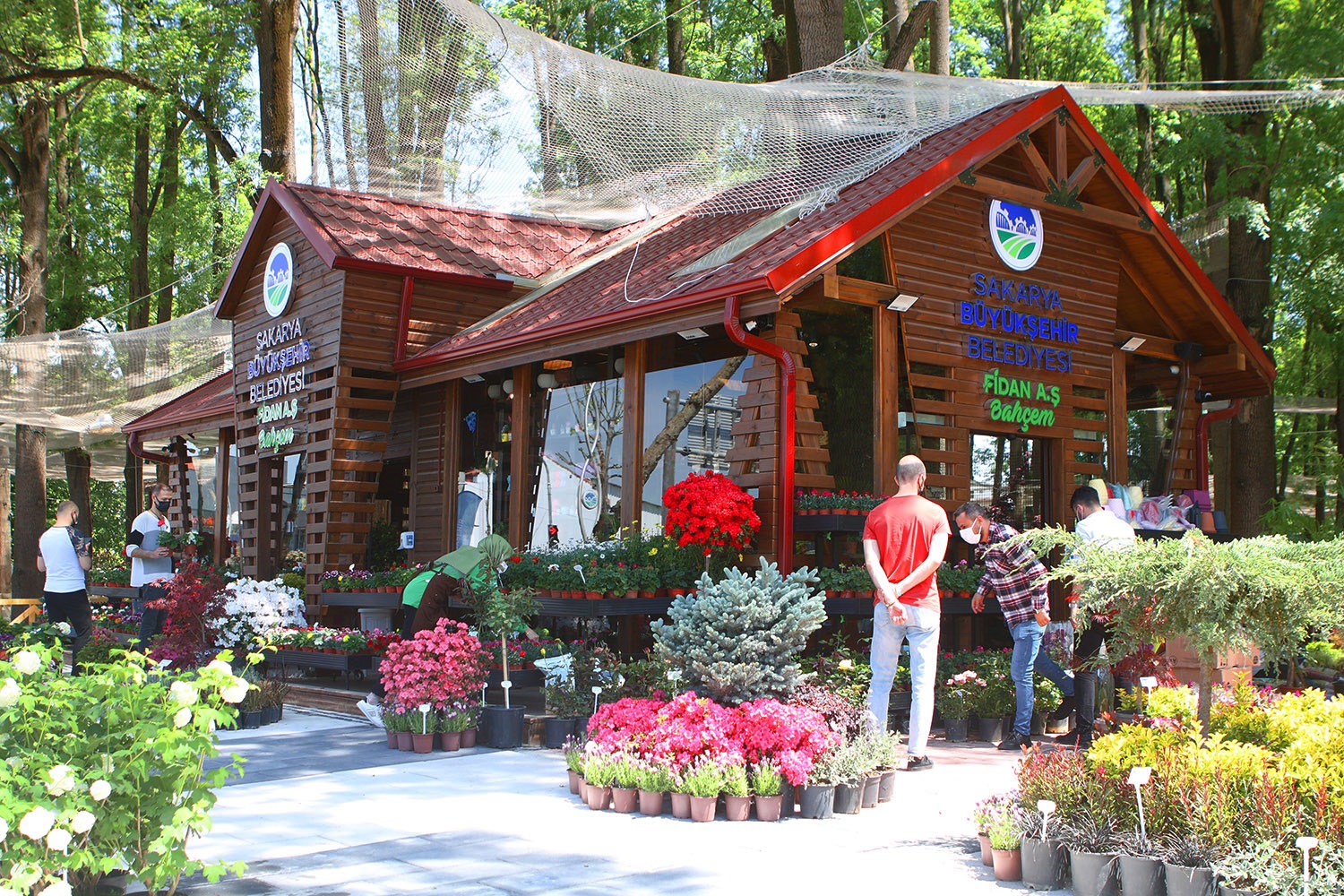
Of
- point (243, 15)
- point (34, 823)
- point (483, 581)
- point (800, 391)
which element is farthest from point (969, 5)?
point (34, 823)

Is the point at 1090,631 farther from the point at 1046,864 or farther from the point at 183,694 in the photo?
the point at 183,694

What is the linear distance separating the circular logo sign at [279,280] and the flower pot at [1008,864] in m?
12.7

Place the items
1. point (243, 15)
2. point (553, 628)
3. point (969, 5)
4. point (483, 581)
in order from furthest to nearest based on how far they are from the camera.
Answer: point (969, 5), point (243, 15), point (553, 628), point (483, 581)

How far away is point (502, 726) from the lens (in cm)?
836

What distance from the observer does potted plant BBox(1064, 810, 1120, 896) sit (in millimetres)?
4562

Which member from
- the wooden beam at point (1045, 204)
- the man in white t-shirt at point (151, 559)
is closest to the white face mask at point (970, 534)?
the wooden beam at point (1045, 204)

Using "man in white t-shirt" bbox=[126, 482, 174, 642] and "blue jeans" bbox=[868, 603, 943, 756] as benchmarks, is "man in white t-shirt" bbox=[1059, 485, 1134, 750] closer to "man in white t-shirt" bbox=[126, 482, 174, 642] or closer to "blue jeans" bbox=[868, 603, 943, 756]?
"blue jeans" bbox=[868, 603, 943, 756]

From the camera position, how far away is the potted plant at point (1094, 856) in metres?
4.56

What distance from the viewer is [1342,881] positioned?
4043mm

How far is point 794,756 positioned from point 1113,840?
178 centimetres

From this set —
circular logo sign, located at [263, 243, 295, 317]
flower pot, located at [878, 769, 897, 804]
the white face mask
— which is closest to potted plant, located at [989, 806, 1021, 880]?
flower pot, located at [878, 769, 897, 804]

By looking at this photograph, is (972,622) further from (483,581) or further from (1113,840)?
(1113,840)

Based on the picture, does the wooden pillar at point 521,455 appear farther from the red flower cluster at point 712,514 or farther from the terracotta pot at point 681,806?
the terracotta pot at point 681,806

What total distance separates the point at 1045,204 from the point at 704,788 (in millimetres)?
8293
